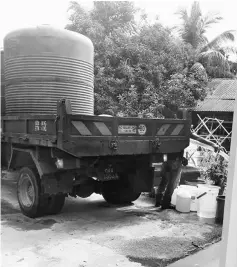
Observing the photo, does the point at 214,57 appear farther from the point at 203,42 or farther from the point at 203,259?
the point at 203,259

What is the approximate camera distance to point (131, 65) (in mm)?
9383

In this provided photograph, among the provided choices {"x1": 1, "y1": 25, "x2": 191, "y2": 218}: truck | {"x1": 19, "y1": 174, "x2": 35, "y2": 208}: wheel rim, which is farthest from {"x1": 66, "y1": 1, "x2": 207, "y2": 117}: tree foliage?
{"x1": 19, "y1": 174, "x2": 35, "y2": 208}: wheel rim

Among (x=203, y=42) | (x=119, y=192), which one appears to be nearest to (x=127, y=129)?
(x=119, y=192)

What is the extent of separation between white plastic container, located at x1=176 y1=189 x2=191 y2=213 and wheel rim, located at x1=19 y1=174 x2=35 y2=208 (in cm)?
208

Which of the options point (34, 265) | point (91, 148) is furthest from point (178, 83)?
point (34, 265)

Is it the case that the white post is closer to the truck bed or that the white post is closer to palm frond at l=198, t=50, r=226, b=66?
the truck bed

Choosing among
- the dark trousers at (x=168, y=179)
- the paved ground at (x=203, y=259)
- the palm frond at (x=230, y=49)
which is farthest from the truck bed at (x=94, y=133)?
the palm frond at (x=230, y=49)

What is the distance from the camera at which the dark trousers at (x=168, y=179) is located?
4.50 meters

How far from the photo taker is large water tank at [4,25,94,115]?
4.11m

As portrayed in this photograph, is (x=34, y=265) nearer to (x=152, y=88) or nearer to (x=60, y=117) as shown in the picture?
(x=60, y=117)

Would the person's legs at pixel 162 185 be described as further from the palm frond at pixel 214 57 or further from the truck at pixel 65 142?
the palm frond at pixel 214 57

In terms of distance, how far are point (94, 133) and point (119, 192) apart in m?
1.59

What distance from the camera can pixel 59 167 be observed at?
3520 millimetres

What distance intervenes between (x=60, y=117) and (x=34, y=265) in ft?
4.84
